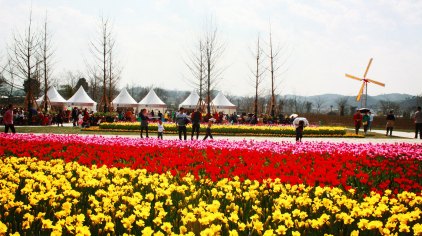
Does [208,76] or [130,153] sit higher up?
[208,76]

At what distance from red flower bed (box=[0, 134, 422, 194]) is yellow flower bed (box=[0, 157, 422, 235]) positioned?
1192mm

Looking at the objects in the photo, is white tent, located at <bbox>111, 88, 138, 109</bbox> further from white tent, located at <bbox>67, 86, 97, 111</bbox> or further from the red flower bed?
the red flower bed

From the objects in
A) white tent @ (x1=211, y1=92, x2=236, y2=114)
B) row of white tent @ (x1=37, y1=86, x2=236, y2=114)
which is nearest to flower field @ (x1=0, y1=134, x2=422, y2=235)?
row of white tent @ (x1=37, y1=86, x2=236, y2=114)

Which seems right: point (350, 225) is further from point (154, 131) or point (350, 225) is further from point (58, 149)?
point (154, 131)

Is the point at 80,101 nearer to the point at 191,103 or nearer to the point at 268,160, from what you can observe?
the point at 191,103

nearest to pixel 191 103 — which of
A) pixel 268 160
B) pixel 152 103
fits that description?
pixel 152 103

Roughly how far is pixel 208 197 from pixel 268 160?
4.87m

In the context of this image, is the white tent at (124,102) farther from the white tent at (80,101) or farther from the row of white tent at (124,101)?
the white tent at (80,101)

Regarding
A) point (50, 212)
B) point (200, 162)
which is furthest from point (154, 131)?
point (50, 212)

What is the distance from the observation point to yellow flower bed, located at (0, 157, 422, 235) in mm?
3863

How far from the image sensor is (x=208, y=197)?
5.76 metres

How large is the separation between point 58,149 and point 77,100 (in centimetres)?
3388

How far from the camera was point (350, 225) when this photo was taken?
14.5ft

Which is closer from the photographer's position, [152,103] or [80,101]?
[80,101]
